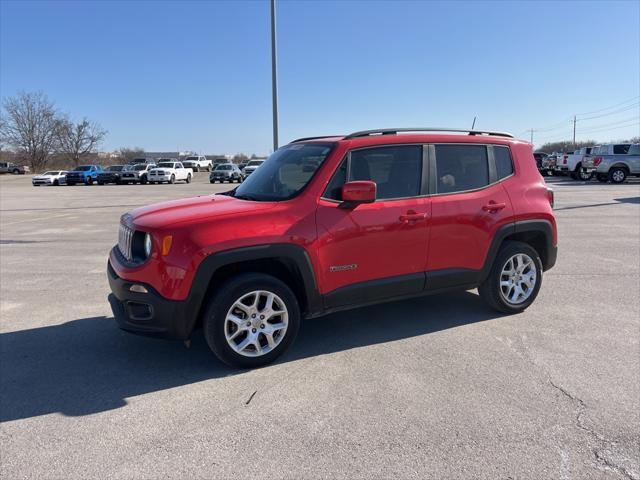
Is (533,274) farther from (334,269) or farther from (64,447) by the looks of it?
A: (64,447)

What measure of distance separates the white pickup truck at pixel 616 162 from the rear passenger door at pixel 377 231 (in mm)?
27139

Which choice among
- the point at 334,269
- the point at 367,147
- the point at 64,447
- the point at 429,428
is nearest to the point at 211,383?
the point at 64,447

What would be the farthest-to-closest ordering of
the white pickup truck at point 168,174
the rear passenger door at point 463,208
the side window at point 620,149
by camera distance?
the white pickup truck at point 168,174
the side window at point 620,149
the rear passenger door at point 463,208

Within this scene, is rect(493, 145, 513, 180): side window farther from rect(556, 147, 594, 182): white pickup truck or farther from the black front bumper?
rect(556, 147, 594, 182): white pickup truck

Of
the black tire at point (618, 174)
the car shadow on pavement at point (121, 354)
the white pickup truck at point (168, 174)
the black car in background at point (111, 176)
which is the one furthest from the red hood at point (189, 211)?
the black car in background at point (111, 176)

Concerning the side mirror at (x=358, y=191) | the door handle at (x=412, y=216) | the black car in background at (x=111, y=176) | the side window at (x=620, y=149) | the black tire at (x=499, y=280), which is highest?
the side window at (x=620, y=149)

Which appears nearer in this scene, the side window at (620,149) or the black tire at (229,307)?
the black tire at (229,307)

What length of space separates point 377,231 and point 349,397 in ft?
4.73

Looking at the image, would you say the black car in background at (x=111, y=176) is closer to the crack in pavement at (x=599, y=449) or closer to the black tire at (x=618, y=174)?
the black tire at (x=618, y=174)

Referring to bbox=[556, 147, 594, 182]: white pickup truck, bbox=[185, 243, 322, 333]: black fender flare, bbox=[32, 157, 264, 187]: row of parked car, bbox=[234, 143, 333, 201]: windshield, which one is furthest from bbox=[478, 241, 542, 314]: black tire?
bbox=[32, 157, 264, 187]: row of parked car

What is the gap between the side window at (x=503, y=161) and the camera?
16.3 ft

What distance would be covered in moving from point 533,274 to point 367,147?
2.39 m

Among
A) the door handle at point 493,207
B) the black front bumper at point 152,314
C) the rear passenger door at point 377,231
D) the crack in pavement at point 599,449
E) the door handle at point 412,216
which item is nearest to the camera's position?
the crack in pavement at point 599,449

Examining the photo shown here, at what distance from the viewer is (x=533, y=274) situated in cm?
514
